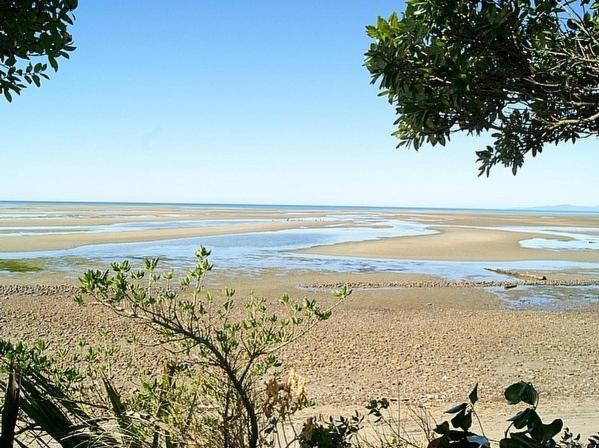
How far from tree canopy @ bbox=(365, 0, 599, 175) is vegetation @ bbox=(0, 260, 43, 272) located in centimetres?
2006

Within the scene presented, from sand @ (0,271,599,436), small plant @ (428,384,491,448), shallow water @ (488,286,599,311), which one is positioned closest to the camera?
small plant @ (428,384,491,448)

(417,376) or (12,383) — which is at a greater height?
(12,383)

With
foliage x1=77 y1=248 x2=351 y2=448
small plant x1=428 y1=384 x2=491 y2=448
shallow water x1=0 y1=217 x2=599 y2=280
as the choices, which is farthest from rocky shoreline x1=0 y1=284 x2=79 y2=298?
small plant x1=428 y1=384 x2=491 y2=448

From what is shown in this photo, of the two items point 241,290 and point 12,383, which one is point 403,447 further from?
point 241,290

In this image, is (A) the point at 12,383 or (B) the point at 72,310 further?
(B) the point at 72,310

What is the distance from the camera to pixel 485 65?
107 inches

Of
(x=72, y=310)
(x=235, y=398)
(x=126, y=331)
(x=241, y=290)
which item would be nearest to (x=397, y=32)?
(x=235, y=398)

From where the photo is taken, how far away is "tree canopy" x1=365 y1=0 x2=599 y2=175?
259cm

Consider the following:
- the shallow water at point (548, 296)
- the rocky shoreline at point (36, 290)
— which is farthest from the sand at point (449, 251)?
the rocky shoreline at point (36, 290)

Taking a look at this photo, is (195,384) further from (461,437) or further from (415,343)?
(415,343)

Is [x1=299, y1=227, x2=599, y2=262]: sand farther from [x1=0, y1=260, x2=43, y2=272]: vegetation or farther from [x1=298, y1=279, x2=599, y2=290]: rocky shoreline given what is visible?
[x1=0, y1=260, x2=43, y2=272]: vegetation

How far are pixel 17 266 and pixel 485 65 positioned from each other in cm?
2166

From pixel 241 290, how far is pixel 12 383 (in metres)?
15.3

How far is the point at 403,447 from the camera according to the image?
2674 millimetres
